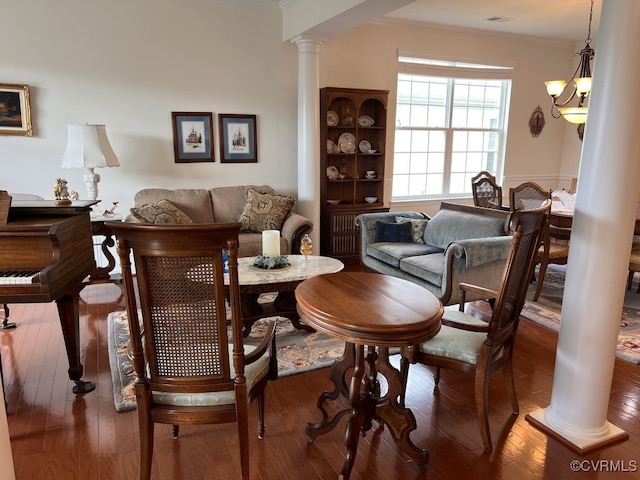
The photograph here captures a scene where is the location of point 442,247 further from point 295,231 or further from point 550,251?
point 295,231

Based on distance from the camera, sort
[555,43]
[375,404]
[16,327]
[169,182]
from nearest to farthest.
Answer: [375,404] → [16,327] → [169,182] → [555,43]

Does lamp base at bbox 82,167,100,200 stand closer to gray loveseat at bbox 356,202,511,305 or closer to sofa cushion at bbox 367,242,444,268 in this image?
gray loveseat at bbox 356,202,511,305

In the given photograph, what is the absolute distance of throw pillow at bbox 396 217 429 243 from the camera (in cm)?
432

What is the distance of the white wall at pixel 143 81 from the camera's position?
13.8 ft

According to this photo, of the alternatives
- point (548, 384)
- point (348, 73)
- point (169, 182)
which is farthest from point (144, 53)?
point (548, 384)

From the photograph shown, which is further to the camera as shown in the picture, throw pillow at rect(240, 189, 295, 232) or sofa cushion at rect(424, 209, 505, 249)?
throw pillow at rect(240, 189, 295, 232)

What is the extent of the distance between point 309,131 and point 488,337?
352 centimetres

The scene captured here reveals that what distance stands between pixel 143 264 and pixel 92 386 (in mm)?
1476

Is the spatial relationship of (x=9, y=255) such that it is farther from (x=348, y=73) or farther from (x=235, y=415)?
(x=348, y=73)

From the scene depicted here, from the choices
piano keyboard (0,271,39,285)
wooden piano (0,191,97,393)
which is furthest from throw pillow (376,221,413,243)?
piano keyboard (0,271,39,285)

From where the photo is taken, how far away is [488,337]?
Result: 2.03 metres

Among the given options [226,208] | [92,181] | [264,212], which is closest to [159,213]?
[92,181]

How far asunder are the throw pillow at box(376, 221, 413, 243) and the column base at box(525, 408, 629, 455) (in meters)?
2.25

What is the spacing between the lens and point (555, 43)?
21.8 feet
